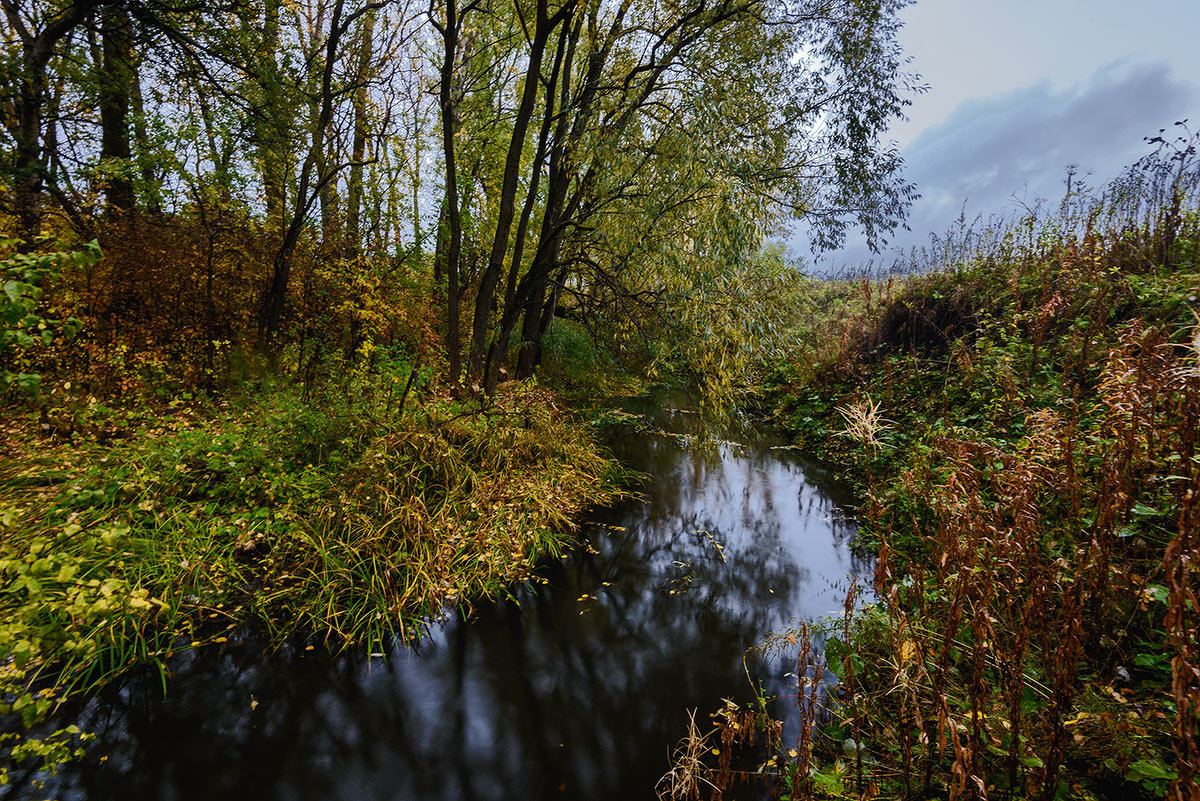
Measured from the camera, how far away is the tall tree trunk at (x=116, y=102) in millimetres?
5449

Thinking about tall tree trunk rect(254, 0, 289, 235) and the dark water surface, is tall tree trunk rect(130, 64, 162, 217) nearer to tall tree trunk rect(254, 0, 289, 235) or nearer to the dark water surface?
tall tree trunk rect(254, 0, 289, 235)

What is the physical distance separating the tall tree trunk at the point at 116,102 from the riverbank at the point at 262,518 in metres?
2.99

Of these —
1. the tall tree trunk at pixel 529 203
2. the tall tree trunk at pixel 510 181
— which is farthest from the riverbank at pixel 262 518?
the tall tree trunk at pixel 510 181

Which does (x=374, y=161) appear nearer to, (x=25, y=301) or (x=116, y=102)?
(x=116, y=102)

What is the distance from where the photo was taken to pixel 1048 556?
292 centimetres

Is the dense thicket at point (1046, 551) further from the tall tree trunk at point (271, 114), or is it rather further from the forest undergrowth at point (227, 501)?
the tall tree trunk at point (271, 114)

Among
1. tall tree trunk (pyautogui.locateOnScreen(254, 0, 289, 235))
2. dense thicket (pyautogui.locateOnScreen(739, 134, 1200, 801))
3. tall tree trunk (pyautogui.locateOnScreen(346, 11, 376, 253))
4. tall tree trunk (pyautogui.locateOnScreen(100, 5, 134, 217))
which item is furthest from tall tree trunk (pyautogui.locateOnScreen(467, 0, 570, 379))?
dense thicket (pyautogui.locateOnScreen(739, 134, 1200, 801))

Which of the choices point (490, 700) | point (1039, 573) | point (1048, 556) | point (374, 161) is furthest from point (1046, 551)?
point (374, 161)

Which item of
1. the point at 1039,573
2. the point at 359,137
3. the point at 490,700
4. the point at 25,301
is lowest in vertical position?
the point at 490,700

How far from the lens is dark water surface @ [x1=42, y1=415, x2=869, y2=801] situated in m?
Result: 2.45

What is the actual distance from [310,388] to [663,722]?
5190 millimetres

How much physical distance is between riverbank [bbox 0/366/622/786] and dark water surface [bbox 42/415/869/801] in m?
0.24

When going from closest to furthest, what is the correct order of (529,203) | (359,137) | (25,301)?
1. (25,301)
2. (529,203)
3. (359,137)

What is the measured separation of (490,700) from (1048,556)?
12.0ft
